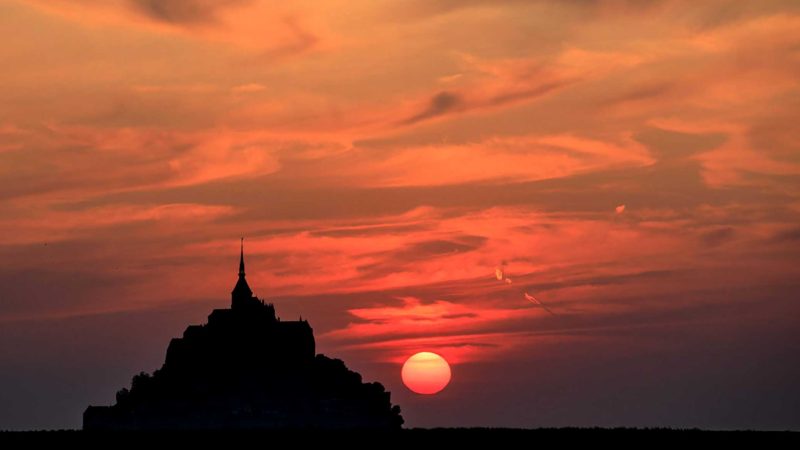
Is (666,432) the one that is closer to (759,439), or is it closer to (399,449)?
(759,439)

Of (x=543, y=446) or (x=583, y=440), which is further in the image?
(x=583, y=440)

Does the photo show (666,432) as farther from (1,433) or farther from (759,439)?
(1,433)

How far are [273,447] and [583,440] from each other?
105 feet

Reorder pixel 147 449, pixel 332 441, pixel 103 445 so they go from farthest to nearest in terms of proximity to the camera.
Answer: pixel 332 441 → pixel 103 445 → pixel 147 449

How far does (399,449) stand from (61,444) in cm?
3075

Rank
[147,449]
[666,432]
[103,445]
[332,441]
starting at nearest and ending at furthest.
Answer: [147,449] → [103,445] → [332,441] → [666,432]

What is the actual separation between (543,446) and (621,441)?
1269cm

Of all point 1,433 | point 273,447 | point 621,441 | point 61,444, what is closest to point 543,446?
point 621,441

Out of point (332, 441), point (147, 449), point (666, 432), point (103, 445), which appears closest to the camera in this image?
point (147, 449)

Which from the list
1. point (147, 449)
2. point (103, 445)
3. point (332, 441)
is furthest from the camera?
point (332, 441)

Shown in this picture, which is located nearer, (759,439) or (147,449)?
(147,449)

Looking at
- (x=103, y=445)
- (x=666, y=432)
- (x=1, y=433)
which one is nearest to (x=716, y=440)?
(x=666, y=432)

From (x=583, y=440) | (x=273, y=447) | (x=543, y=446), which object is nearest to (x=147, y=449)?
(x=273, y=447)

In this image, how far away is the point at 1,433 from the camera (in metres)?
180
